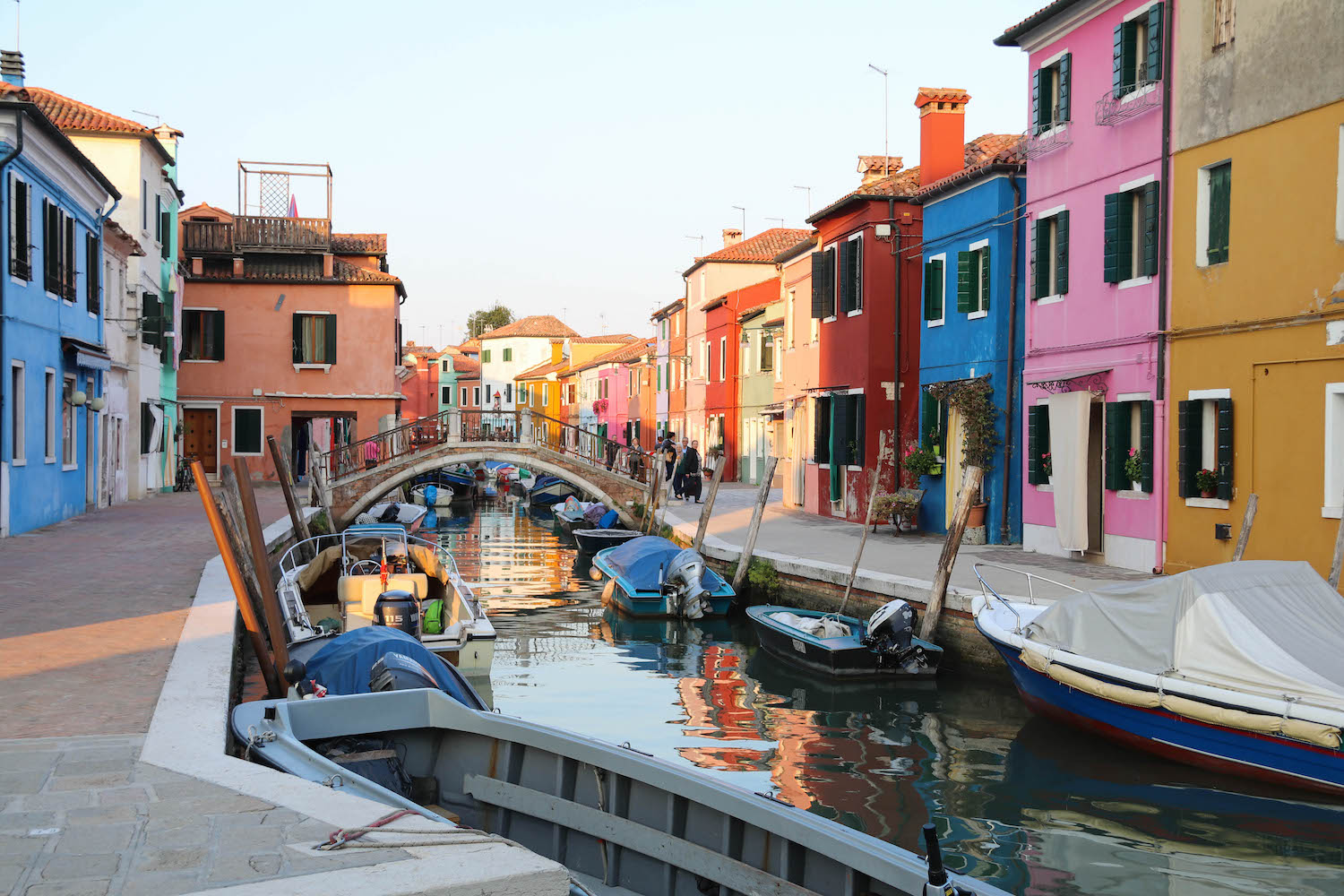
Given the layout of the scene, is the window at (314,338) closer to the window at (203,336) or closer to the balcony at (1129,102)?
the window at (203,336)

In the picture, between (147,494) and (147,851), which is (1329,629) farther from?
(147,494)

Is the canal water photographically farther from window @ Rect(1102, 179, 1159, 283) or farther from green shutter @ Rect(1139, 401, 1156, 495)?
window @ Rect(1102, 179, 1159, 283)

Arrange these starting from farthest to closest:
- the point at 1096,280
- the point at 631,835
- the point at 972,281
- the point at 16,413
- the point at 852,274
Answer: the point at 852,274 → the point at 972,281 → the point at 16,413 → the point at 1096,280 → the point at 631,835

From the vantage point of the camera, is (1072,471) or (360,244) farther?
(360,244)

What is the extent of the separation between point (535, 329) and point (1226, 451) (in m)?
74.6

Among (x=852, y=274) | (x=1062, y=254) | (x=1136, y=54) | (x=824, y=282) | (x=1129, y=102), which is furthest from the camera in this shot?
(x=824, y=282)

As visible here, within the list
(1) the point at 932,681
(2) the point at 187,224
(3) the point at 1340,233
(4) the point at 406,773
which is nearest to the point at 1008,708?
(1) the point at 932,681

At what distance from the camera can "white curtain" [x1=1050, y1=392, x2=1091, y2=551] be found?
54.1 feet

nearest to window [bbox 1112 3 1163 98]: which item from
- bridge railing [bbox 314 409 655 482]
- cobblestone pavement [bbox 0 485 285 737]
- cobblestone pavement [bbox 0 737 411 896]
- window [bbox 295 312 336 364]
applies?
cobblestone pavement [bbox 0 485 285 737]

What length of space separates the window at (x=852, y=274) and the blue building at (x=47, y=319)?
1347 centimetres

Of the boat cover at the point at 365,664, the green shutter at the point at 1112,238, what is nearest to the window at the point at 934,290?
the green shutter at the point at 1112,238

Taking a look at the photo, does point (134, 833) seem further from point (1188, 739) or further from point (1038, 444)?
point (1038, 444)

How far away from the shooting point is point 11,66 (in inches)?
977

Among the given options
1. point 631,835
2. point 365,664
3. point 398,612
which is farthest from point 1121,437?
point 631,835
